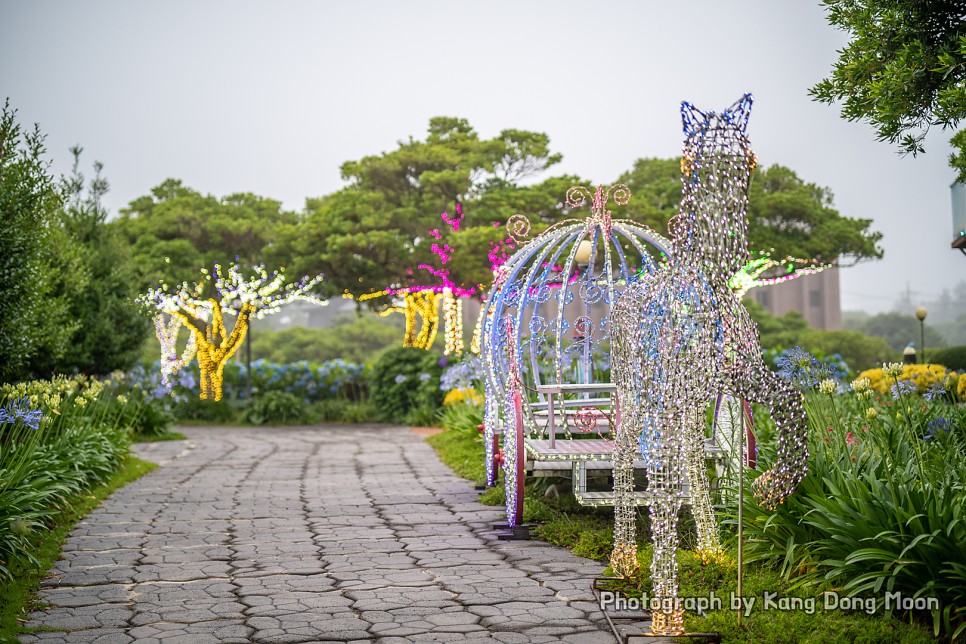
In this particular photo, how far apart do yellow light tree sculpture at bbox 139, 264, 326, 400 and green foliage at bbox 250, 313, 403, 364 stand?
12.4 m

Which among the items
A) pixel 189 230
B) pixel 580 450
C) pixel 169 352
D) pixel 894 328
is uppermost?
pixel 189 230

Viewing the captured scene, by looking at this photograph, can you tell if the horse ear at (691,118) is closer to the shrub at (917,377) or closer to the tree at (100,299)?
the shrub at (917,377)

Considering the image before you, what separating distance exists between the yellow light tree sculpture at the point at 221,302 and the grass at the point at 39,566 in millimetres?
11597

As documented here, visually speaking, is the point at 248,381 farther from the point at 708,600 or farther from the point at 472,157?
the point at 708,600

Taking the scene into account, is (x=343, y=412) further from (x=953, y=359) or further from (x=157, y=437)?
(x=953, y=359)

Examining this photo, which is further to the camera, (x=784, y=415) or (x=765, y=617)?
(x=765, y=617)

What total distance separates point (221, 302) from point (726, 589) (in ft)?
62.3

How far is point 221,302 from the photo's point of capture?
21812mm

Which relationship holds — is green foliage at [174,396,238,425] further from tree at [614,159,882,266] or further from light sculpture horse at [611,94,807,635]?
light sculpture horse at [611,94,807,635]

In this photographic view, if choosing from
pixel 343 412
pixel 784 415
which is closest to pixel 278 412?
pixel 343 412

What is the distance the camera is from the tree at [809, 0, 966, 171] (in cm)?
486

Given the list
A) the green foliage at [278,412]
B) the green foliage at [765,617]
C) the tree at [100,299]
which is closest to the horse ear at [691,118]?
the green foliage at [765,617]

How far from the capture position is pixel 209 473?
10016mm

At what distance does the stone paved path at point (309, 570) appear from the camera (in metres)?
4.22
